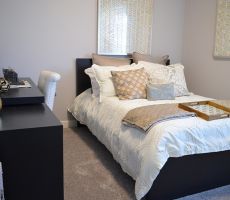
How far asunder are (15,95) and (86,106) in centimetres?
128

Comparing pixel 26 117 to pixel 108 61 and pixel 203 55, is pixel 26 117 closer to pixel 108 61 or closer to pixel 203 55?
pixel 108 61

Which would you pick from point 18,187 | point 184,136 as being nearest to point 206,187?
point 184,136

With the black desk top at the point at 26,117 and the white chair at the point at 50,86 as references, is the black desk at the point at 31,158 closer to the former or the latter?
the black desk top at the point at 26,117

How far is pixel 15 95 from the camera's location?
190 cm

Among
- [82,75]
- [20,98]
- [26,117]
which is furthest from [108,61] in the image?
[26,117]

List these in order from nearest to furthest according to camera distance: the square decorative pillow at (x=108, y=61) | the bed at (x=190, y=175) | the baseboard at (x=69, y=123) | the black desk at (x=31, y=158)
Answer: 1. the black desk at (x=31, y=158)
2. the bed at (x=190, y=175)
3. the square decorative pillow at (x=108, y=61)
4. the baseboard at (x=69, y=123)

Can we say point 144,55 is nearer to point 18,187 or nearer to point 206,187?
point 206,187

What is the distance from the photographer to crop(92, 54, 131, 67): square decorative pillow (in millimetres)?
3270

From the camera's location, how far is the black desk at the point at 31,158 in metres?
1.33

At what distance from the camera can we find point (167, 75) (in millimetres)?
3111

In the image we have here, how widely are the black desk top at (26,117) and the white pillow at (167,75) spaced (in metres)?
1.53

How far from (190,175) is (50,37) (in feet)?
7.48

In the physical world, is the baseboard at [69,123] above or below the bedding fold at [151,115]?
below

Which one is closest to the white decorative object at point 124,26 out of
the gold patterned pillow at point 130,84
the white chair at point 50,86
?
the gold patterned pillow at point 130,84
